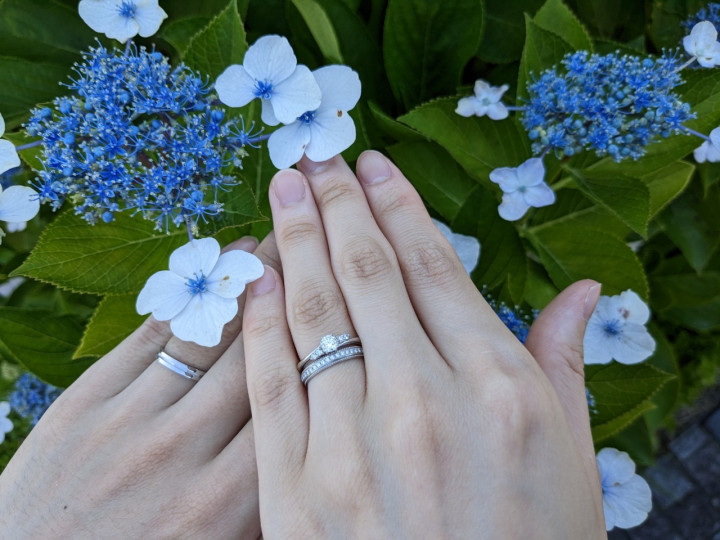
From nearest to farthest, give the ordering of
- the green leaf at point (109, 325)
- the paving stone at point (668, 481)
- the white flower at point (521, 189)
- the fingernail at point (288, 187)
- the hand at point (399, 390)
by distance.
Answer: the hand at point (399, 390), the fingernail at point (288, 187), the white flower at point (521, 189), the green leaf at point (109, 325), the paving stone at point (668, 481)

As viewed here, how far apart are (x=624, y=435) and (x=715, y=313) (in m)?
0.88

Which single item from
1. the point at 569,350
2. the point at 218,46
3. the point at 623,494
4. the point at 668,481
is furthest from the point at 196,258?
the point at 668,481

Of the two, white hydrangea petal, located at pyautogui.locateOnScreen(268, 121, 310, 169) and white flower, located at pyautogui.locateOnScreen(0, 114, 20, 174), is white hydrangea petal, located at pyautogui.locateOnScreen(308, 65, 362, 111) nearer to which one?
white hydrangea petal, located at pyautogui.locateOnScreen(268, 121, 310, 169)

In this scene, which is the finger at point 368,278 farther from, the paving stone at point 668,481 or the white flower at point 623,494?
the paving stone at point 668,481

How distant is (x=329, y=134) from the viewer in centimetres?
133

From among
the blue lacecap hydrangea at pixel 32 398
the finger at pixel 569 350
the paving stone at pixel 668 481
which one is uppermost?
the finger at pixel 569 350

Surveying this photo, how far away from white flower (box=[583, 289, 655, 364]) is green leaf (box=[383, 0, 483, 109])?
0.90 meters

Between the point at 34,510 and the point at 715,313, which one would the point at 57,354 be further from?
the point at 715,313

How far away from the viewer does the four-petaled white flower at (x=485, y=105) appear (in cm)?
169

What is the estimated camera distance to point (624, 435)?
2572mm

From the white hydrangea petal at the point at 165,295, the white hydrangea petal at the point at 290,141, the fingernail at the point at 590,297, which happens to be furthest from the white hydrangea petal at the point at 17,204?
the fingernail at the point at 590,297

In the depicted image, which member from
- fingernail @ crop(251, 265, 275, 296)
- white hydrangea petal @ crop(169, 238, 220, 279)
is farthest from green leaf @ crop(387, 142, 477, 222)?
white hydrangea petal @ crop(169, 238, 220, 279)

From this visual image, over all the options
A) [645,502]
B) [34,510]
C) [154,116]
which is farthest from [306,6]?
[645,502]

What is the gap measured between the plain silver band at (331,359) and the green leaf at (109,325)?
0.75 m
